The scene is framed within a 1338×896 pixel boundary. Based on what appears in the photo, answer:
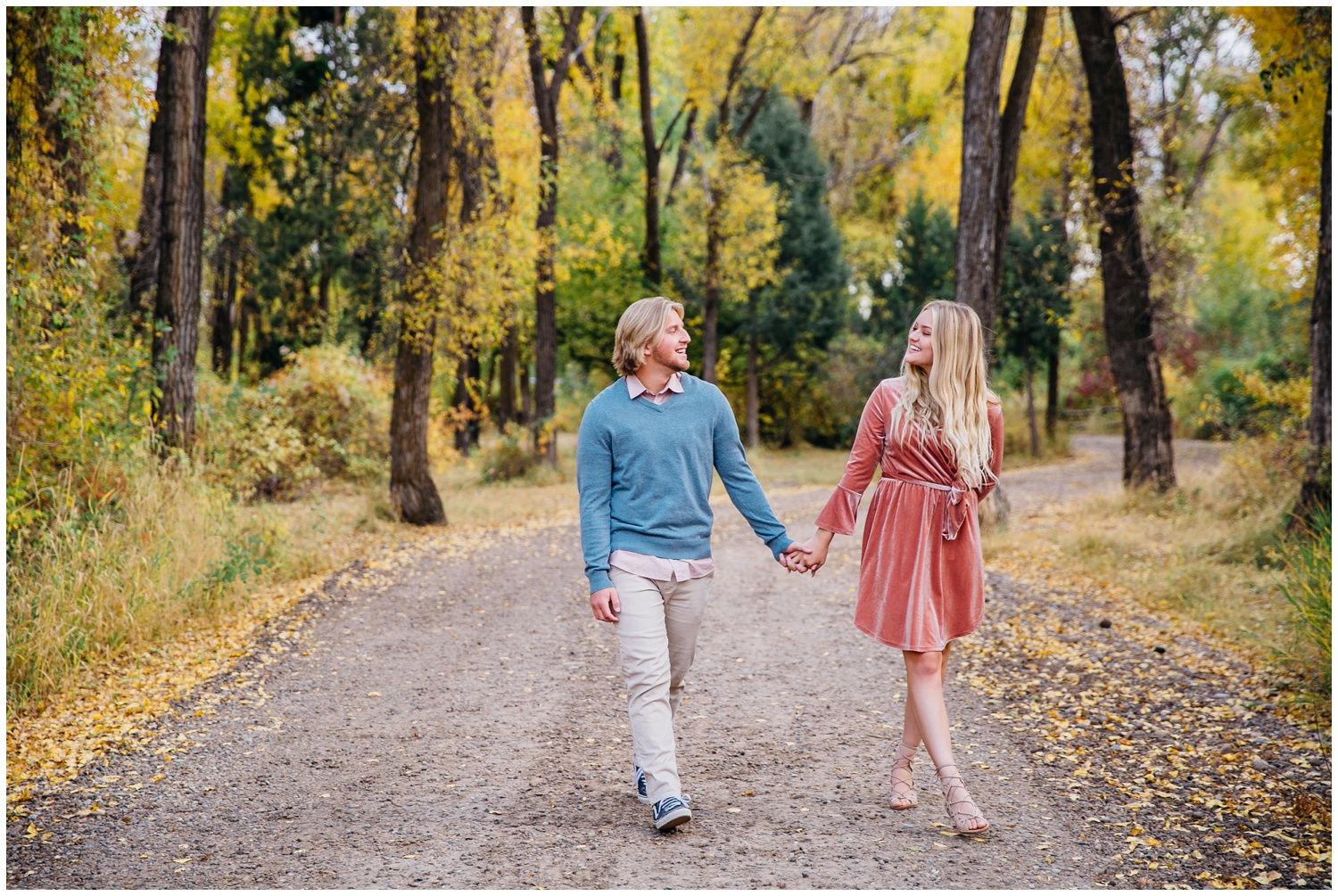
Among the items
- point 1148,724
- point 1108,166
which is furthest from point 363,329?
point 1148,724

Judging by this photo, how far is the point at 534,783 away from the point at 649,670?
0.90 meters

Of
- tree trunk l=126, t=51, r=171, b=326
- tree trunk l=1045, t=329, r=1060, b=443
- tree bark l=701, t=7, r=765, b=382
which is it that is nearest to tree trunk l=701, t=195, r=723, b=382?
tree bark l=701, t=7, r=765, b=382

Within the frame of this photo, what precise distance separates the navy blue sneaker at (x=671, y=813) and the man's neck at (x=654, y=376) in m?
1.45

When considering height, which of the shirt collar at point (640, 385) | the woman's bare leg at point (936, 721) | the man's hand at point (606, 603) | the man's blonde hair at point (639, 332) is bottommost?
the woman's bare leg at point (936, 721)

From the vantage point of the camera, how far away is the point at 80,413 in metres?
6.75

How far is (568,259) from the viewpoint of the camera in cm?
1883

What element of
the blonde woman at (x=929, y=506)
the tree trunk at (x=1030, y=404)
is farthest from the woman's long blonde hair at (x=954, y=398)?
the tree trunk at (x=1030, y=404)

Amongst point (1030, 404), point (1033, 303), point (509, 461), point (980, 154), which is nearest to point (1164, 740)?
point (980, 154)

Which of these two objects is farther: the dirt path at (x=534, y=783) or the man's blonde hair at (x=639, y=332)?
the man's blonde hair at (x=639, y=332)

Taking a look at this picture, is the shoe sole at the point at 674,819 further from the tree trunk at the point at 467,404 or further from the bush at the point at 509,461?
the bush at the point at 509,461

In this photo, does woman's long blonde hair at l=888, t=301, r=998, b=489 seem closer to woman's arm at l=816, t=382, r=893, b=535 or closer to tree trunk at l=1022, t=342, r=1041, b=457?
woman's arm at l=816, t=382, r=893, b=535

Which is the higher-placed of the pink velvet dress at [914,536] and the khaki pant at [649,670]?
the pink velvet dress at [914,536]

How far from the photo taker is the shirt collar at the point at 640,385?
3.82 metres

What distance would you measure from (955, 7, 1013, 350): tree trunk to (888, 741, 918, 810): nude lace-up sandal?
7.27 m
